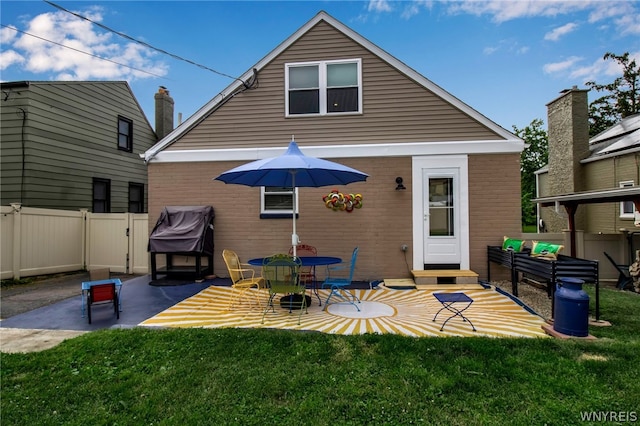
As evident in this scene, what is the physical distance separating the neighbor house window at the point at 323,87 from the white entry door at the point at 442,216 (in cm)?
245

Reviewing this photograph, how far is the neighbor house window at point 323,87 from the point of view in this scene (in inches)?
310

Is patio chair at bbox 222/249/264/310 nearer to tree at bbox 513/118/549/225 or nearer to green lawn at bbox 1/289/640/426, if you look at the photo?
green lawn at bbox 1/289/640/426

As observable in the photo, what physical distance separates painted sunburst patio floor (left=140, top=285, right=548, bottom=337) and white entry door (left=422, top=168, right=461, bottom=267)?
1.30m

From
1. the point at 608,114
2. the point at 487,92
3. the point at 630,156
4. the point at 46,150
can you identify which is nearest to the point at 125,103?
the point at 46,150

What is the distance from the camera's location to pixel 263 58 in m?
8.01

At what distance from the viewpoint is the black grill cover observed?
7.39 meters

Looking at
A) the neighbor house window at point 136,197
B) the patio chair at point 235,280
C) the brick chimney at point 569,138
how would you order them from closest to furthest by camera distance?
the patio chair at point 235,280
the brick chimney at point 569,138
the neighbor house window at point 136,197

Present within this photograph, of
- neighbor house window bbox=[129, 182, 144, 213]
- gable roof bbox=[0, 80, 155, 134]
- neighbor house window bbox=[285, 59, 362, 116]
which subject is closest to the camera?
neighbor house window bbox=[285, 59, 362, 116]

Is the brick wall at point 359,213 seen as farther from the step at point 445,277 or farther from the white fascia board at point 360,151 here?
the step at point 445,277

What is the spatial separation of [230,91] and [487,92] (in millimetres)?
10713

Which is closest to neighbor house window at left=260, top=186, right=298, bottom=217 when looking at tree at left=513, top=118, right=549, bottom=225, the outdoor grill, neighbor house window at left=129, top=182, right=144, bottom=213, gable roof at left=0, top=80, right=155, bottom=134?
the outdoor grill

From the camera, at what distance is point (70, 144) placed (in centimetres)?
1109

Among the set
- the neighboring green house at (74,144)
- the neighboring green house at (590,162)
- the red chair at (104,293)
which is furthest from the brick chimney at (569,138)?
the neighboring green house at (74,144)

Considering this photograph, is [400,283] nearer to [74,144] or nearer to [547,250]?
[547,250]
